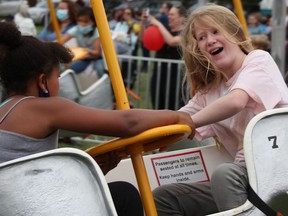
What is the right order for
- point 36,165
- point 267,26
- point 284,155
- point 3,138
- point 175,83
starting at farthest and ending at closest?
point 267,26, point 175,83, point 284,155, point 3,138, point 36,165

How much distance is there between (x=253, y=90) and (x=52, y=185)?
Answer: 1138 mm

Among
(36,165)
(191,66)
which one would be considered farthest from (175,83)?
(36,165)

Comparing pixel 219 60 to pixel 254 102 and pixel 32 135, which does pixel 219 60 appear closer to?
pixel 254 102

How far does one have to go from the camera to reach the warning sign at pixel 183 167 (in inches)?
164

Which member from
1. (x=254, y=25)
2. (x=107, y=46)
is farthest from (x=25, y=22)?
(x=107, y=46)

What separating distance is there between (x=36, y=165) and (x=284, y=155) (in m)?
1.07

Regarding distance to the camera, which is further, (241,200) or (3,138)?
(241,200)

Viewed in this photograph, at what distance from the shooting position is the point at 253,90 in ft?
11.4

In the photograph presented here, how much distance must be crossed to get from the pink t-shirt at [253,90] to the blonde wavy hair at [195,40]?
8 centimetres

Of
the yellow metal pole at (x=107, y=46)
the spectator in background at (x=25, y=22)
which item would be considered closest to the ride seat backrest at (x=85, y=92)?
the spectator in background at (x=25, y=22)

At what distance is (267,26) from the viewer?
11.4m

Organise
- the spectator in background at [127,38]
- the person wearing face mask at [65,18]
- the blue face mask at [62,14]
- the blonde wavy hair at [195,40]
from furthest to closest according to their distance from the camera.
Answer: the blue face mask at [62,14]
the person wearing face mask at [65,18]
the spectator in background at [127,38]
the blonde wavy hair at [195,40]

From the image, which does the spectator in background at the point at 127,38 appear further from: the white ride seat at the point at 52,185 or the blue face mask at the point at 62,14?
the white ride seat at the point at 52,185

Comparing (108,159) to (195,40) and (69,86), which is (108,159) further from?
(69,86)
